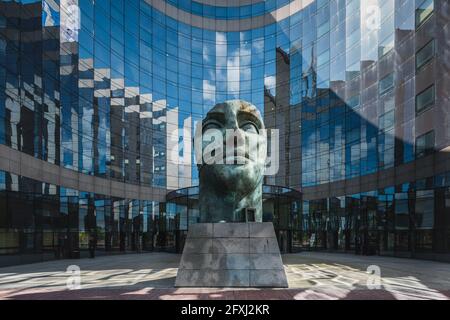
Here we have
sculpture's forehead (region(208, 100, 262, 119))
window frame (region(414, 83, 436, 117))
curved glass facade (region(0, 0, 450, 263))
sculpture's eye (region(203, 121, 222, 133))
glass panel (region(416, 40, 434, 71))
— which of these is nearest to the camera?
sculpture's forehead (region(208, 100, 262, 119))

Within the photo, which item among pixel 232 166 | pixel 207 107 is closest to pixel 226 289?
pixel 232 166

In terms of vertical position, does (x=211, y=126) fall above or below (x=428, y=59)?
below

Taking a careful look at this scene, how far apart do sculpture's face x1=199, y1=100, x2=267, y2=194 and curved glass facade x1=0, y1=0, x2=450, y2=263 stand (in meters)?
15.8

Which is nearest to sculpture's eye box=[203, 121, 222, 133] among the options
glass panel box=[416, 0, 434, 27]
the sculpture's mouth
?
the sculpture's mouth

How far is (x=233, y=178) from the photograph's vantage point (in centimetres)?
1473

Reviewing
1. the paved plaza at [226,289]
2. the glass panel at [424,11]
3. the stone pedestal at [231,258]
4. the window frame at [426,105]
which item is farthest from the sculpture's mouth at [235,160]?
the glass panel at [424,11]

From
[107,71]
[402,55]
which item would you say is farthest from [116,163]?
[402,55]

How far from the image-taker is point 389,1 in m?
33.1

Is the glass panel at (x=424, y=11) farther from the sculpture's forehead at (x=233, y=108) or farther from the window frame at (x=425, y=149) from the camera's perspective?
the sculpture's forehead at (x=233, y=108)

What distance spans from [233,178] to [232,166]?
486mm

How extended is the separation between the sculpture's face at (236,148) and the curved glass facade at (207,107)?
15.8 m

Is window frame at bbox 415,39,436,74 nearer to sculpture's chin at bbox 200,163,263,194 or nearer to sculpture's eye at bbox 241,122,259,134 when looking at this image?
sculpture's eye at bbox 241,122,259,134

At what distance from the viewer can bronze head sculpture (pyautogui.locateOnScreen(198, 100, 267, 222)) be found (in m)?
14.8

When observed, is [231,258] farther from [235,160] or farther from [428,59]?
[428,59]
